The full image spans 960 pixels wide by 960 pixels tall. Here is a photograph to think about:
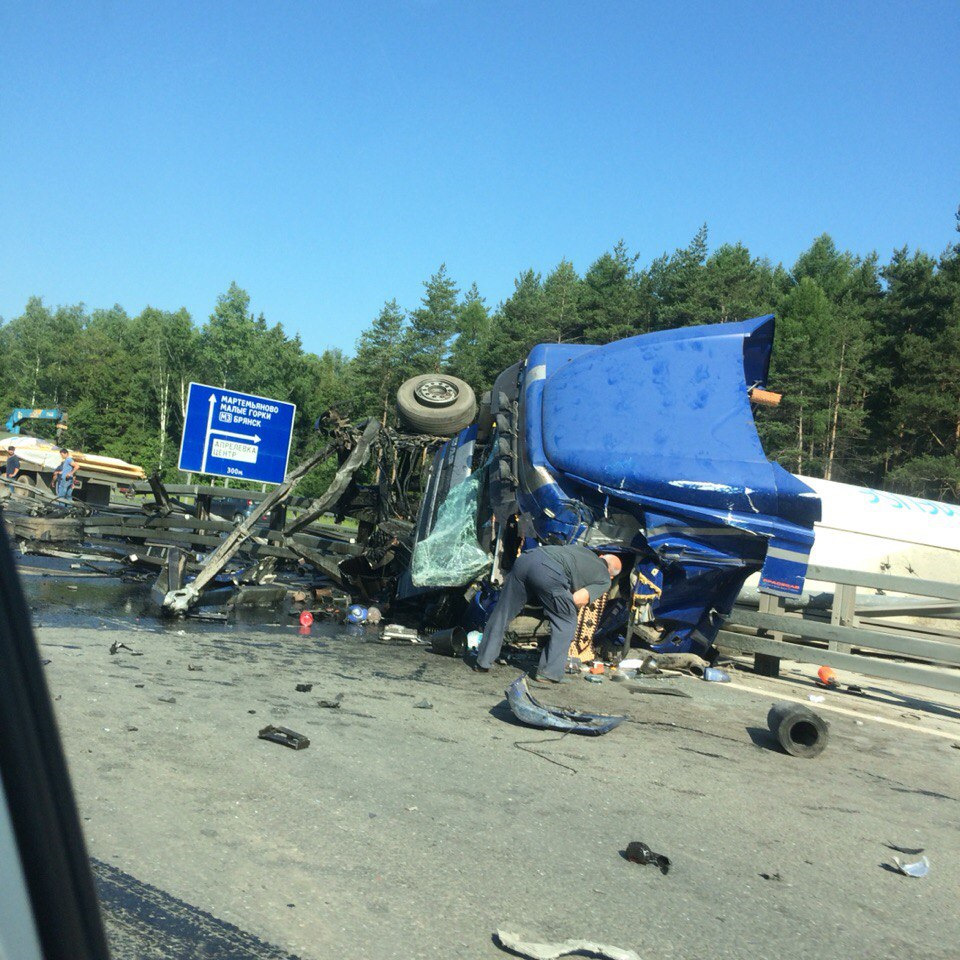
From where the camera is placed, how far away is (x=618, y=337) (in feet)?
168

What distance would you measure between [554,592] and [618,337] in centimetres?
4581

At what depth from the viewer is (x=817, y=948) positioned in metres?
2.77

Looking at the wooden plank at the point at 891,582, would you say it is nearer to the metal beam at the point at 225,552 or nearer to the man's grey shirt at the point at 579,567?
the man's grey shirt at the point at 579,567

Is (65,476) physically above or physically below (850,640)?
below

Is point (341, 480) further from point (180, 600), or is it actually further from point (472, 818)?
point (472, 818)

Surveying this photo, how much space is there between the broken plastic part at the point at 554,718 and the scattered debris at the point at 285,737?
1.35 meters

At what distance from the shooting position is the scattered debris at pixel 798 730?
5.18m

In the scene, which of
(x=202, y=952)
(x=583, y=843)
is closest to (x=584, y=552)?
(x=583, y=843)

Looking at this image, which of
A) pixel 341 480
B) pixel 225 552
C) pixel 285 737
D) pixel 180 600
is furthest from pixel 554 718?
pixel 341 480

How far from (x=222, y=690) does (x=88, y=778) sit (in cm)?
177

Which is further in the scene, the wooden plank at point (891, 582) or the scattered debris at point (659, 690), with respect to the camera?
the wooden plank at point (891, 582)

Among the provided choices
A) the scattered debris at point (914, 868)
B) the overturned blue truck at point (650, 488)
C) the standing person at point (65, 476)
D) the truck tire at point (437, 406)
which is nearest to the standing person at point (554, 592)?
the overturned blue truck at point (650, 488)

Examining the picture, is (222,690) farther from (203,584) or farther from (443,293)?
(443,293)

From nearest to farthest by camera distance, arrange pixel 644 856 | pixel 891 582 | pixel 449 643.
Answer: pixel 644 856
pixel 891 582
pixel 449 643
